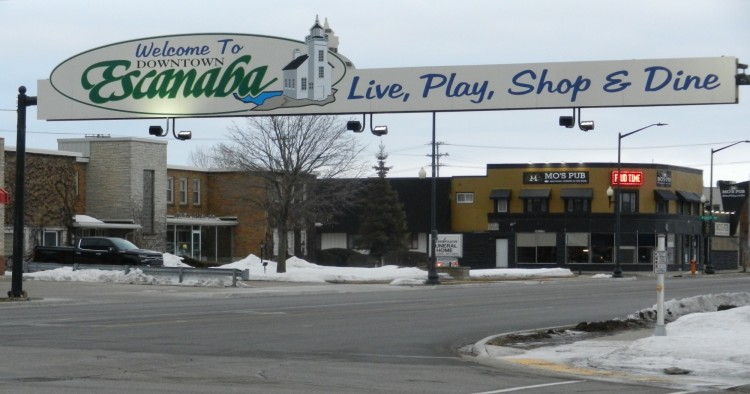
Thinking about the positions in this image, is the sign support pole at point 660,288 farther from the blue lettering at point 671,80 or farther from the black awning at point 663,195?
the black awning at point 663,195

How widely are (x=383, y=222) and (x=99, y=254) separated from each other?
115ft

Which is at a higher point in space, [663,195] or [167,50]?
[167,50]

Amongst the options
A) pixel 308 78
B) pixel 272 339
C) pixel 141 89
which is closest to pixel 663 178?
pixel 308 78

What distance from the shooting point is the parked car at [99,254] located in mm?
49594

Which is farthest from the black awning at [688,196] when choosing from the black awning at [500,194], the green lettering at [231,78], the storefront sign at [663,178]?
the green lettering at [231,78]

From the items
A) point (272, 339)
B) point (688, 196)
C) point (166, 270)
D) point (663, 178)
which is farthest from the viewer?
point (688, 196)

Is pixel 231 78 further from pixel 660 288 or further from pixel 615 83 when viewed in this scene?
pixel 660 288

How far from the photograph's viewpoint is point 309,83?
28.4m

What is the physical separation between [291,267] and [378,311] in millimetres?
30259

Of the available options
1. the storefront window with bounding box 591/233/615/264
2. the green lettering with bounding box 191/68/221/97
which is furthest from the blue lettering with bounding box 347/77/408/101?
the storefront window with bounding box 591/233/615/264

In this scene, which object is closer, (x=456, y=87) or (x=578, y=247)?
(x=456, y=87)

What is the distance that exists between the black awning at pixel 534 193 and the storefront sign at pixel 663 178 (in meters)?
8.15

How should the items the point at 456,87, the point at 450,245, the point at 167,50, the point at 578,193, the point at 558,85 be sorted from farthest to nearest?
the point at 578,193
the point at 450,245
the point at 167,50
the point at 456,87
the point at 558,85

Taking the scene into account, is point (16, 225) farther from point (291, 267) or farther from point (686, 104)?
point (291, 267)
